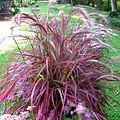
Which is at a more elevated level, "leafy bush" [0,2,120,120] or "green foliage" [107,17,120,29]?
"leafy bush" [0,2,120,120]

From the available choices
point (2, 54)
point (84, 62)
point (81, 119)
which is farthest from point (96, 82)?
point (2, 54)

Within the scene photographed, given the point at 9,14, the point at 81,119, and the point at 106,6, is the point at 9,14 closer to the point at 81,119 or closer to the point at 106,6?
the point at 106,6

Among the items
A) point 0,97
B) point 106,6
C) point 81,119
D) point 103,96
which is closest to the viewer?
point 81,119

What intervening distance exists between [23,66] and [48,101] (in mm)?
Answer: 381

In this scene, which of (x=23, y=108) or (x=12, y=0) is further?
(x=12, y=0)

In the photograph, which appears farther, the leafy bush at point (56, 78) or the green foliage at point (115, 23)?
the green foliage at point (115, 23)

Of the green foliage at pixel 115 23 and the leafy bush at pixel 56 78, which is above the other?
the leafy bush at pixel 56 78

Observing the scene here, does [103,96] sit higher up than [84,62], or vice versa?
[84,62]

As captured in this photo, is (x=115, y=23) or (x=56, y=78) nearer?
(x=56, y=78)

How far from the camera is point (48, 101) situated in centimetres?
169

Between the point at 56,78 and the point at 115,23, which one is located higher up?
the point at 56,78

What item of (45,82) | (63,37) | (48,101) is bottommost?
(48,101)

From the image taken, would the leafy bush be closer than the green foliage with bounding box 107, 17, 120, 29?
Yes

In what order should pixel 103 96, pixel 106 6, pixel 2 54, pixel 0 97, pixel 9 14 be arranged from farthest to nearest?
pixel 106 6 → pixel 9 14 → pixel 2 54 → pixel 103 96 → pixel 0 97
